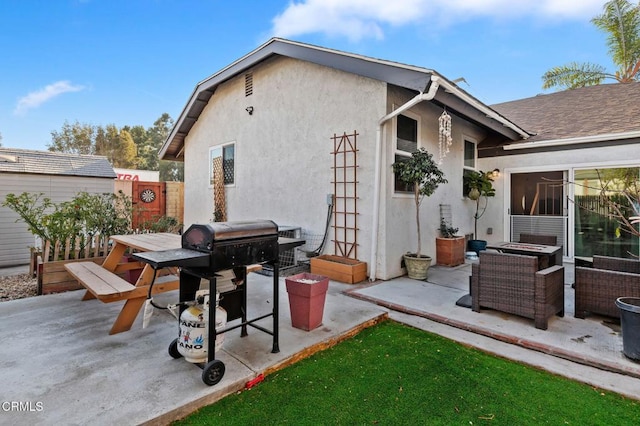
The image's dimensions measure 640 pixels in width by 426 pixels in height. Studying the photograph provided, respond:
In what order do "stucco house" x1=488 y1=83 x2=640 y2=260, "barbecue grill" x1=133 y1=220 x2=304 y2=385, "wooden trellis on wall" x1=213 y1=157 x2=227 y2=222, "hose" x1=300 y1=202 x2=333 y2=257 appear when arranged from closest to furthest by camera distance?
"barbecue grill" x1=133 y1=220 x2=304 y2=385 < "hose" x1=300 y1=202 x2=333 y2=257 < "stucco house" x1=488 y1=83 x2=640 y2=260 < "wooden trellis on wall" x1=213 y1=157 x2=227 y2=222

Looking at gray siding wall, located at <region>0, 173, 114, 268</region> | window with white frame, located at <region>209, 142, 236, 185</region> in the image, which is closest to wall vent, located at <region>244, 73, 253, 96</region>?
window with white frame, located at <region>209, 142, 236, 185</region>

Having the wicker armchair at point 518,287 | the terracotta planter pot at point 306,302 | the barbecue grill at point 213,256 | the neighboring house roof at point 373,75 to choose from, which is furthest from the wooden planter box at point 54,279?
the wicker armchair at point 518,287

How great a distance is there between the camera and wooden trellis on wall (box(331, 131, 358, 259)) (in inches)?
210

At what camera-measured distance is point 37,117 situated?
2123 centimetres

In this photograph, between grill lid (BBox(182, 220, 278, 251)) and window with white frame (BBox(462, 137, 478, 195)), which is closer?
grill lid (BBox(182, 220, 278, 251))

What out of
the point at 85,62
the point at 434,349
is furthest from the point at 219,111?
the point at 85,62

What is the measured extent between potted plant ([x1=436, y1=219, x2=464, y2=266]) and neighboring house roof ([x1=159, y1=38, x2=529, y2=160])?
228 centimetres

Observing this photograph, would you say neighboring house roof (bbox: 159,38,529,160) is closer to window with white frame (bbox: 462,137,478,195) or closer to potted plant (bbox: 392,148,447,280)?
window with white frame (bbox: 462,137,478,195)

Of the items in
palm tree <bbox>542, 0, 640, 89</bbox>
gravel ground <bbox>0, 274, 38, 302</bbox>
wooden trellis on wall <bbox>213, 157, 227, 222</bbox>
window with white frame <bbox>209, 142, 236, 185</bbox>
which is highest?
palm tree <bbox>542, 0, 640, 89</bbox>

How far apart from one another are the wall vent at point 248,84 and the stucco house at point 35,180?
3.86 meters

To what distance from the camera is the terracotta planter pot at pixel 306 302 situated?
305 cm

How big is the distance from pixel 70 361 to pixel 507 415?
3181 mm

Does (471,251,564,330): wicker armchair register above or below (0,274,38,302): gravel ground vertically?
above

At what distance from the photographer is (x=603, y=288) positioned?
10.8ft
